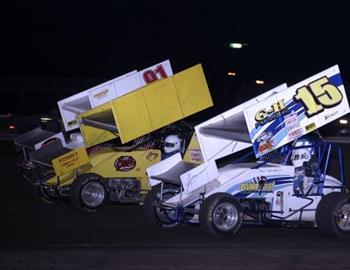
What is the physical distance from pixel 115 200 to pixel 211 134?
3.56 meters

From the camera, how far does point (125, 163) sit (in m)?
14.1

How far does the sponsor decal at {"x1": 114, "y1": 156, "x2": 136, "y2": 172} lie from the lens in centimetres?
1407

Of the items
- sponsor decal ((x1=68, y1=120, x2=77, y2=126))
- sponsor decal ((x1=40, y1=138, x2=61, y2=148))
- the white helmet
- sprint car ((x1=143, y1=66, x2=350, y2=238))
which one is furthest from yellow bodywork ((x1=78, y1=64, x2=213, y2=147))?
sprint car ((x1=143, y1=66, x2=350, y2=238))

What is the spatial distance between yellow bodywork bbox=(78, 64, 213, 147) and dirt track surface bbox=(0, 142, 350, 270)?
156 cm

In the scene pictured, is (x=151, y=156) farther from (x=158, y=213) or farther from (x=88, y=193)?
(x=158, y=213)

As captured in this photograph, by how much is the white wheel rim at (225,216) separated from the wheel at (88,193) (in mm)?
3669

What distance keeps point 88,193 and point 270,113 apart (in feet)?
14.3

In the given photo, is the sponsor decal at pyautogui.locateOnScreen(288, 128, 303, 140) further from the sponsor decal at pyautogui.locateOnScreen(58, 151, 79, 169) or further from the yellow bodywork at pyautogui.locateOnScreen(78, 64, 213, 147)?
the sponsor decal at pyautogui.locateOnScreen(58, 151, 79, 169)

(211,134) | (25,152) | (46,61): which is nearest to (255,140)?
(211,134)

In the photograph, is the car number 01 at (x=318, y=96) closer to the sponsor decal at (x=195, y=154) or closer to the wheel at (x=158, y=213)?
the sponsor decal at (x=195, y=154)

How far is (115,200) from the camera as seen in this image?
14.1 meters

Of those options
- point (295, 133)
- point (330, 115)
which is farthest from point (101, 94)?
point (330, 115)

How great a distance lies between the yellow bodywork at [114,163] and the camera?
46.1 feet

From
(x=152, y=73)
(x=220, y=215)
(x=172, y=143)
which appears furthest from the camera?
(x=152, y=73)
